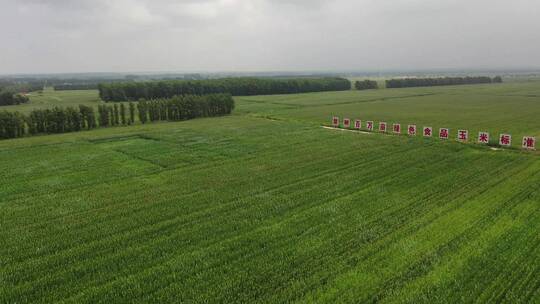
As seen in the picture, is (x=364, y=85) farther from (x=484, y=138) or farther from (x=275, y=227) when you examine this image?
(x=275, y=227)

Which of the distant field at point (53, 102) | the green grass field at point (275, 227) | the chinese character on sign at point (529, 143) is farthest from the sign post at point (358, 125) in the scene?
the distant field at point (53, 102)

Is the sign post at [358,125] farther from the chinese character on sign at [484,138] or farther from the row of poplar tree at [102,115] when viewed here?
the row of poplar tree at [102,115]

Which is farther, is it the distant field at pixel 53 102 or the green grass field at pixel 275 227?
the distant field at pixel 53 102

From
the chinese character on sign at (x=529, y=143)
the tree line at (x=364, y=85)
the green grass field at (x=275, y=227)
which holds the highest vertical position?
the tree line at (x=364, y=85)

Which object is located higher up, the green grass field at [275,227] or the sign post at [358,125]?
the sign post at [358,125]

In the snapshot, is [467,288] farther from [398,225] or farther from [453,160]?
[453,160]

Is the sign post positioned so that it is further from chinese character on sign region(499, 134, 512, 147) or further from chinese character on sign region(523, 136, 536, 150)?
chinese character on sign region(523, 136, 536, 150)

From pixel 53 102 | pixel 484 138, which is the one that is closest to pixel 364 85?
pixel 53 102
